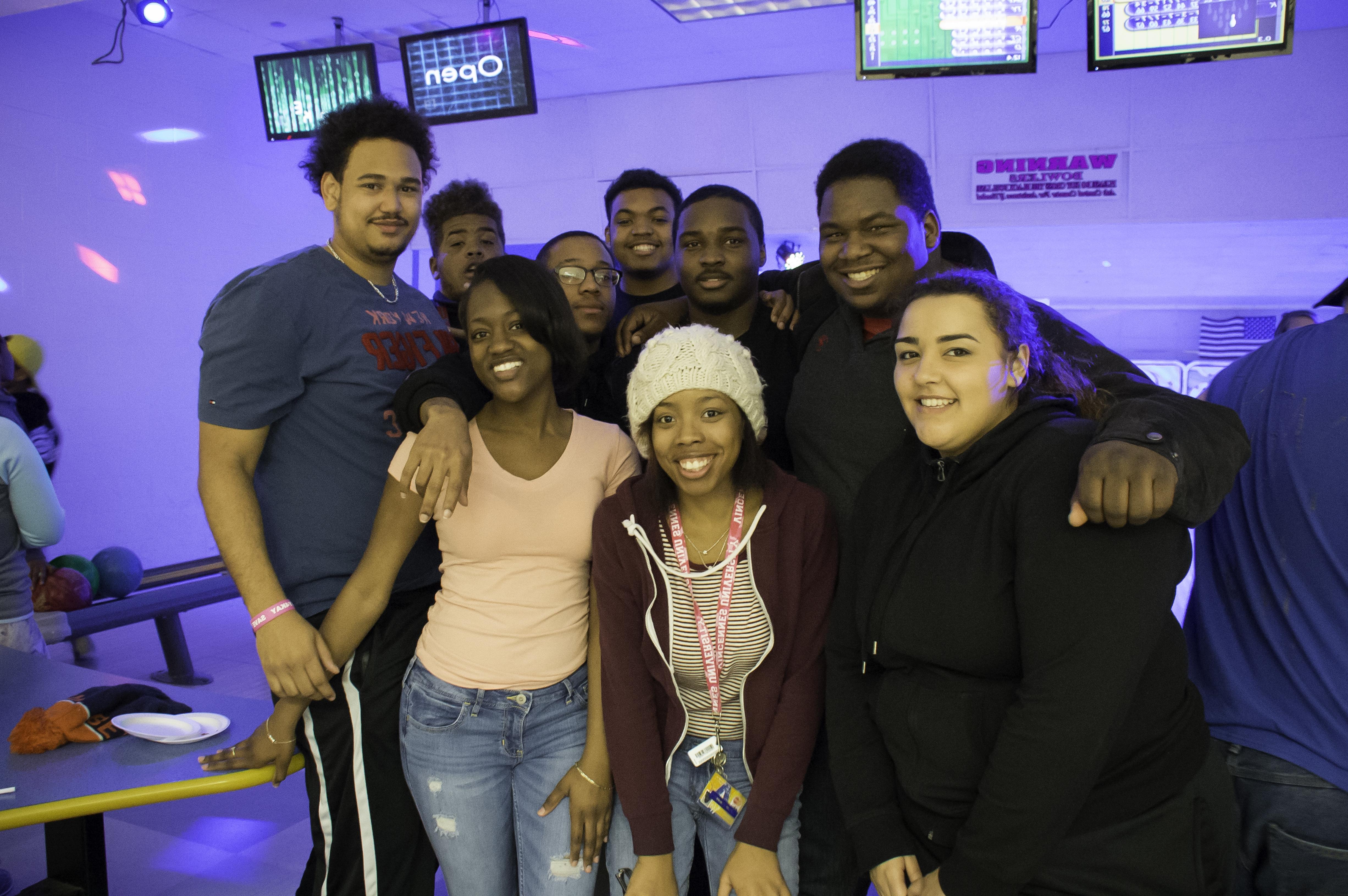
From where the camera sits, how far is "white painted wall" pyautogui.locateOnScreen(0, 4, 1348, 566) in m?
5.66

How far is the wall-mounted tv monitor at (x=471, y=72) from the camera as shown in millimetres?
4758

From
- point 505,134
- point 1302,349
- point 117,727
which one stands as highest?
point 505,134

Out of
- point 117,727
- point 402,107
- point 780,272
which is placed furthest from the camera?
point 780,272

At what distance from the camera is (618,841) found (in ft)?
5.71

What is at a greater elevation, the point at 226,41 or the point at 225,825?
the point at 226,41

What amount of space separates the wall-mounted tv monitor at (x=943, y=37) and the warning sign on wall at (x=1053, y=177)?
2193 mm

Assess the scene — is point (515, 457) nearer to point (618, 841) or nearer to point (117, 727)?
point (618, 841)

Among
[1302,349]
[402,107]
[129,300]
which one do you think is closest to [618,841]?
[1302,349]

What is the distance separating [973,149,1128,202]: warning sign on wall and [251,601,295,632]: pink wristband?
5960mm

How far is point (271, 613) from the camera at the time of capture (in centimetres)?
171

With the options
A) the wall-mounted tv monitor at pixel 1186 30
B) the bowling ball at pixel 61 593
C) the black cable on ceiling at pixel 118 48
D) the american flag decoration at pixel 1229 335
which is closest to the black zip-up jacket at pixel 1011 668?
the wall-mounted tv monitor at pixel 1186 30

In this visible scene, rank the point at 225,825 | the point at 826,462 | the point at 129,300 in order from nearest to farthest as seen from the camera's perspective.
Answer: the point at 826,462 < the point at 225,825 < the point at 129,300

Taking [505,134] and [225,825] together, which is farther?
[505,134]

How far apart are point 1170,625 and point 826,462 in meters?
0.76
